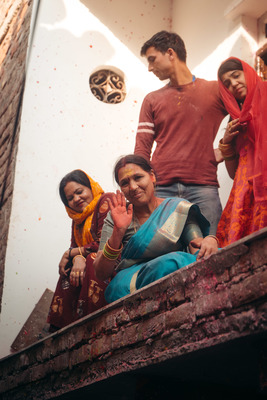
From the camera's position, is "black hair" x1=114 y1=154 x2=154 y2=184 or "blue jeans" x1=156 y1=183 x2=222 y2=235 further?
"blue jeans" x1=156 y1=183 x2=222 y2=235

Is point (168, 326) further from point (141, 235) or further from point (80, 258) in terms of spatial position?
point (80, 258)

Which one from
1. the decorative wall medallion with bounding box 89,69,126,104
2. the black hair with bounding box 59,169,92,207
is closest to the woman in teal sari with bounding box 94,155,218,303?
the black hair with bounding box 59,169,92,207

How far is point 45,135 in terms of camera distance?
4.90 metres

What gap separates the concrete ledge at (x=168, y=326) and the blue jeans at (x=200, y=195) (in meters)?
1.10

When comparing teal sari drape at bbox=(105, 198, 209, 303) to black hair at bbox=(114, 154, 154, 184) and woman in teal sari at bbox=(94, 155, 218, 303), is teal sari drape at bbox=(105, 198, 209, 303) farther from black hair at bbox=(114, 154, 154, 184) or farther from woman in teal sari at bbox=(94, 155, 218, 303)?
black hair at bbox=(114, 154, 154, 184)

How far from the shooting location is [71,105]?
16.5 ft

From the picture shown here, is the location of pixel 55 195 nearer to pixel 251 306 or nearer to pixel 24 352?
pixel 24 352

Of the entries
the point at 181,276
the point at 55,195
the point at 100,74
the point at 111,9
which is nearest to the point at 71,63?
the point at 100,74

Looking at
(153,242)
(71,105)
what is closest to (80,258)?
(153,242)

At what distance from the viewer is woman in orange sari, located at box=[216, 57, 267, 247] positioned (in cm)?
309

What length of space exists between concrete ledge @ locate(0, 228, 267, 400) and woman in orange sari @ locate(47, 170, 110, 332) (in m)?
0.37

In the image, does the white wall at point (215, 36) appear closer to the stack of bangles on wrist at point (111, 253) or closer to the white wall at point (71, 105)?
the white wall at point (71, 105)

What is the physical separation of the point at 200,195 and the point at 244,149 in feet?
1.40

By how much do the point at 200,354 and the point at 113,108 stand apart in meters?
3.36
